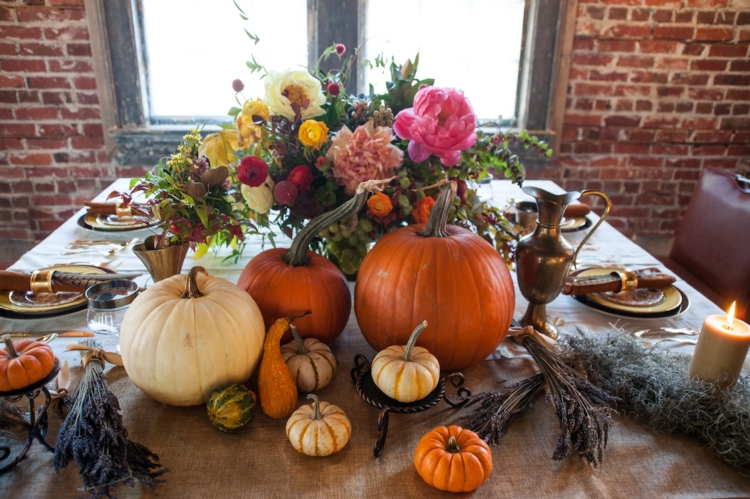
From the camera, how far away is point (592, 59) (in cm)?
264

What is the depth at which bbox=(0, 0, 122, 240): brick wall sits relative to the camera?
243 cm

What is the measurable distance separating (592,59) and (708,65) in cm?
58

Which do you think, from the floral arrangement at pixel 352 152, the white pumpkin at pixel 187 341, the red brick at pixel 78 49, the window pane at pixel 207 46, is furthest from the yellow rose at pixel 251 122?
the red brick at pixel 78 49

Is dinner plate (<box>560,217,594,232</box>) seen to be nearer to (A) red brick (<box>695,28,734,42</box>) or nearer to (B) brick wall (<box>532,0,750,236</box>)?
(B) brick wall (<box>532,0,750,236</box>)

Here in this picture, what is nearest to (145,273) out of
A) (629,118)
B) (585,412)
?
(585,412)

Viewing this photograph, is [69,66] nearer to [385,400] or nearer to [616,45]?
[385,400]

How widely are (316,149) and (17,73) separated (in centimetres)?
225

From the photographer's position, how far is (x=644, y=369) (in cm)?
82

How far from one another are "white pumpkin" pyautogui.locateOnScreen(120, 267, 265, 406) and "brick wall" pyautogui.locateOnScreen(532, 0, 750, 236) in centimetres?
242

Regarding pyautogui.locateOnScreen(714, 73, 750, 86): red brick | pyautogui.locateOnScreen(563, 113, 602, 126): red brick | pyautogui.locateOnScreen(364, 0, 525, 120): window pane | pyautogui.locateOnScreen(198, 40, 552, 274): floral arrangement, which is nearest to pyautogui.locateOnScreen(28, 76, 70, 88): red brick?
pyautogui.locateOnScreen(364, 0, 525, 120): window pane

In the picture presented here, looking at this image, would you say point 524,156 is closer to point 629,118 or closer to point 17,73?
point 629,118

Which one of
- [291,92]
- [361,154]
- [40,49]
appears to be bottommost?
[361,154]

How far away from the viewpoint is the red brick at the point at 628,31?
8.43ft

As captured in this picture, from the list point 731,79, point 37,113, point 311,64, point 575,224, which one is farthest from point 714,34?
point 37,113
